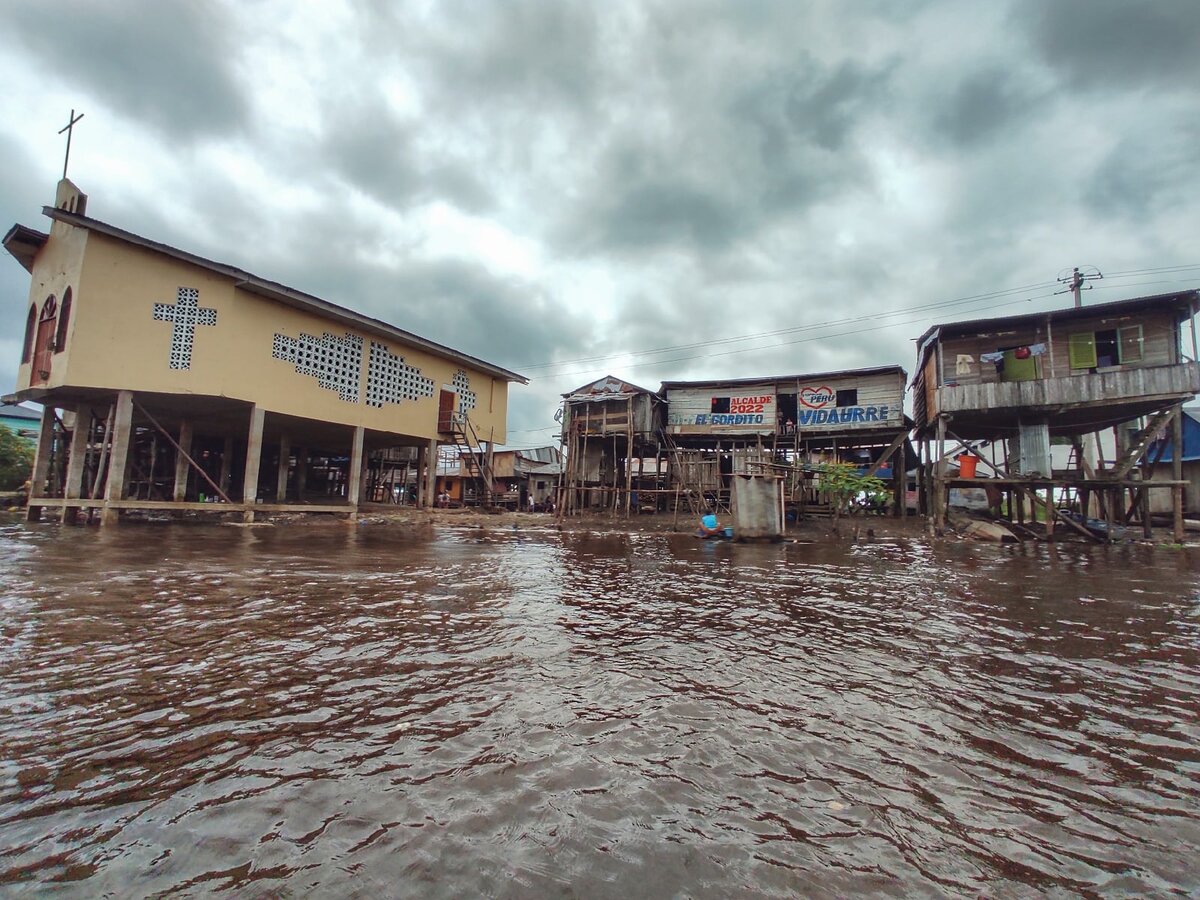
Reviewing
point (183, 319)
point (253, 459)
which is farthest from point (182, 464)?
point (183, 319)

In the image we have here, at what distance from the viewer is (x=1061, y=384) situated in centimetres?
Result: 1789

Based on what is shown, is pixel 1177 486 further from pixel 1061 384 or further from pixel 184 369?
pixel 184 369

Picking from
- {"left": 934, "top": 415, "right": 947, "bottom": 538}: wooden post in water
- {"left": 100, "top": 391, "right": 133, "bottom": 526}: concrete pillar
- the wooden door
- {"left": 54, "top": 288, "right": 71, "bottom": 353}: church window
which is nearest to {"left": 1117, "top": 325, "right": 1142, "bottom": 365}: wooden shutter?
{"left": 934, "top": 415, "right": 947, "bottom": 538}: wooden post in water

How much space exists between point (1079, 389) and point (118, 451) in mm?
29284

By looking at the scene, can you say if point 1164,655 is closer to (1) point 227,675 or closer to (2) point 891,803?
(2) point 891,803

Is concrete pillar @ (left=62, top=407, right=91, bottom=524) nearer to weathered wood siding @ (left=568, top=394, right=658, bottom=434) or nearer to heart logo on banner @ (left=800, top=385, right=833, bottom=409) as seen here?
weathered wood siding @ (left=568, top=394, right=658, bottom=434)

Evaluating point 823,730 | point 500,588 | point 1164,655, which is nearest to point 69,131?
point 500,588

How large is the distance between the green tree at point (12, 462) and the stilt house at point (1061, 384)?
41.1 m

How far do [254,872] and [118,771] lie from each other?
113 cm

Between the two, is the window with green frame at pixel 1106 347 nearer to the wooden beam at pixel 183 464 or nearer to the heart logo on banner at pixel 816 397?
the heart logo on banner at pixel 816 397

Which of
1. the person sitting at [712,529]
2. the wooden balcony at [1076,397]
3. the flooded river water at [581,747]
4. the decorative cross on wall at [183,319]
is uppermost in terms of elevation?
the decorative cross on wall at [183,319]

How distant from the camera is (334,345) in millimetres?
20109

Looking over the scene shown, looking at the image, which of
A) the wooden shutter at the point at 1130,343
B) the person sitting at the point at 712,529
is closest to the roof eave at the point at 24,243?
the person sitting at the point at 712,529

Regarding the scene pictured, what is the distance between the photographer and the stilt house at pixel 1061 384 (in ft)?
56.4
